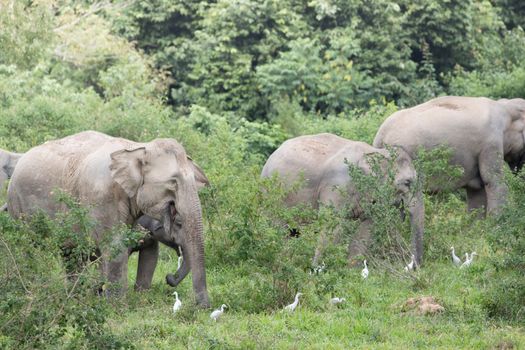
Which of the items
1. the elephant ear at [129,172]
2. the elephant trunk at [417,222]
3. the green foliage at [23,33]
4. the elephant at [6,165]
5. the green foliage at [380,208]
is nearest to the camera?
the elephant ear at [129,172]

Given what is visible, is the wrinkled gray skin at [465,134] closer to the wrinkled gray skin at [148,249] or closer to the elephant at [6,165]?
the wrinkled gray skin at [148,249]

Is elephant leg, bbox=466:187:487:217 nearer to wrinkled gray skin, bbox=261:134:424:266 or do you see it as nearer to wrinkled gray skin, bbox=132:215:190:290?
wrinkled gray skin, bbox=261:134:424:266

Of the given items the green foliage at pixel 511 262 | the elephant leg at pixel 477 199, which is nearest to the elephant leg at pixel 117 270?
the green foliage at pixel 511 262

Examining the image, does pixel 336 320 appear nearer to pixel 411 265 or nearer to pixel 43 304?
pixel 411 265

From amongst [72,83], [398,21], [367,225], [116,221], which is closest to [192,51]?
[72,83]

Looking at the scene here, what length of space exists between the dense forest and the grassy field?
24 mm

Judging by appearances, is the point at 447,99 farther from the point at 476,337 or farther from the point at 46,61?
the point at 46,61

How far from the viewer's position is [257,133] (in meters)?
22.1

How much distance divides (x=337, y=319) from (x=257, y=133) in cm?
1216

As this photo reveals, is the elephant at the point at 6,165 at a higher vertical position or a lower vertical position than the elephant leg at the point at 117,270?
lower

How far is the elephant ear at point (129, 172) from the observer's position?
10.6 metres

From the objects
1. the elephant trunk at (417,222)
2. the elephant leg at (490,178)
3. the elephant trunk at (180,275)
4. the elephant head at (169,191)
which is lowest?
the elephant leg at (490,178)

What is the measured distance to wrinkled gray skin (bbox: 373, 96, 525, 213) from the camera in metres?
14.5

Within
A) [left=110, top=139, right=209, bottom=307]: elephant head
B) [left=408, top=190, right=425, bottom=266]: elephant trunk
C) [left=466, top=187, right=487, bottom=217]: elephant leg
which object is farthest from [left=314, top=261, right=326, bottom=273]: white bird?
[left=466, top=187, right=487, bottom=217]: elephant leg
